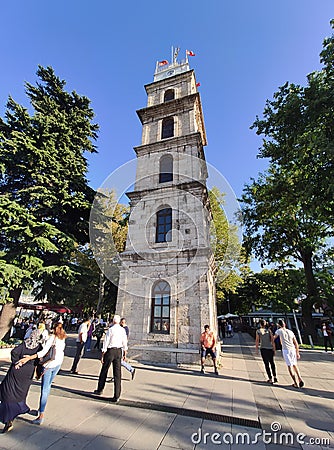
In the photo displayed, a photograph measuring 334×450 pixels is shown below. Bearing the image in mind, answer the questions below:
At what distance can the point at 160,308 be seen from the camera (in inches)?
395

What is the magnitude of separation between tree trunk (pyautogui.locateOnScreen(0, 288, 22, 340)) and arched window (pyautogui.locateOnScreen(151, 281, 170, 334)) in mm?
7227

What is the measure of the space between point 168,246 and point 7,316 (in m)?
8.86

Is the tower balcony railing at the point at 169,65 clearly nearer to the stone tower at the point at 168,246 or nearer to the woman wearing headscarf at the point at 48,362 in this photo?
the stone tower at the point at 168,246

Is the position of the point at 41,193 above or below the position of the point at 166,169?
below

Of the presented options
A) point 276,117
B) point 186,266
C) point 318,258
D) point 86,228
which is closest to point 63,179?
point 86,228

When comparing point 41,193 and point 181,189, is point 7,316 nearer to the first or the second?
point 41,193

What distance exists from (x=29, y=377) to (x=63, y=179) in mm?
11718

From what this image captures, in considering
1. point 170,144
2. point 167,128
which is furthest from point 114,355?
point 167,128

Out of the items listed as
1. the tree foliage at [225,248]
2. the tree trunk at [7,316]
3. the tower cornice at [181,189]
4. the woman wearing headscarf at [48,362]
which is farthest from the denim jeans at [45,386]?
the tree foliage at [225,248]

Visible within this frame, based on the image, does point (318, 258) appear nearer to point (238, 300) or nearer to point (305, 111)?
point (305, 111)

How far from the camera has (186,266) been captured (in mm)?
10031

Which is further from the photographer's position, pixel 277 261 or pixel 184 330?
pixel 277 261

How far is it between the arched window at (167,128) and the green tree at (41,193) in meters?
5.72

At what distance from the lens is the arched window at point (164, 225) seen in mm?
11453
